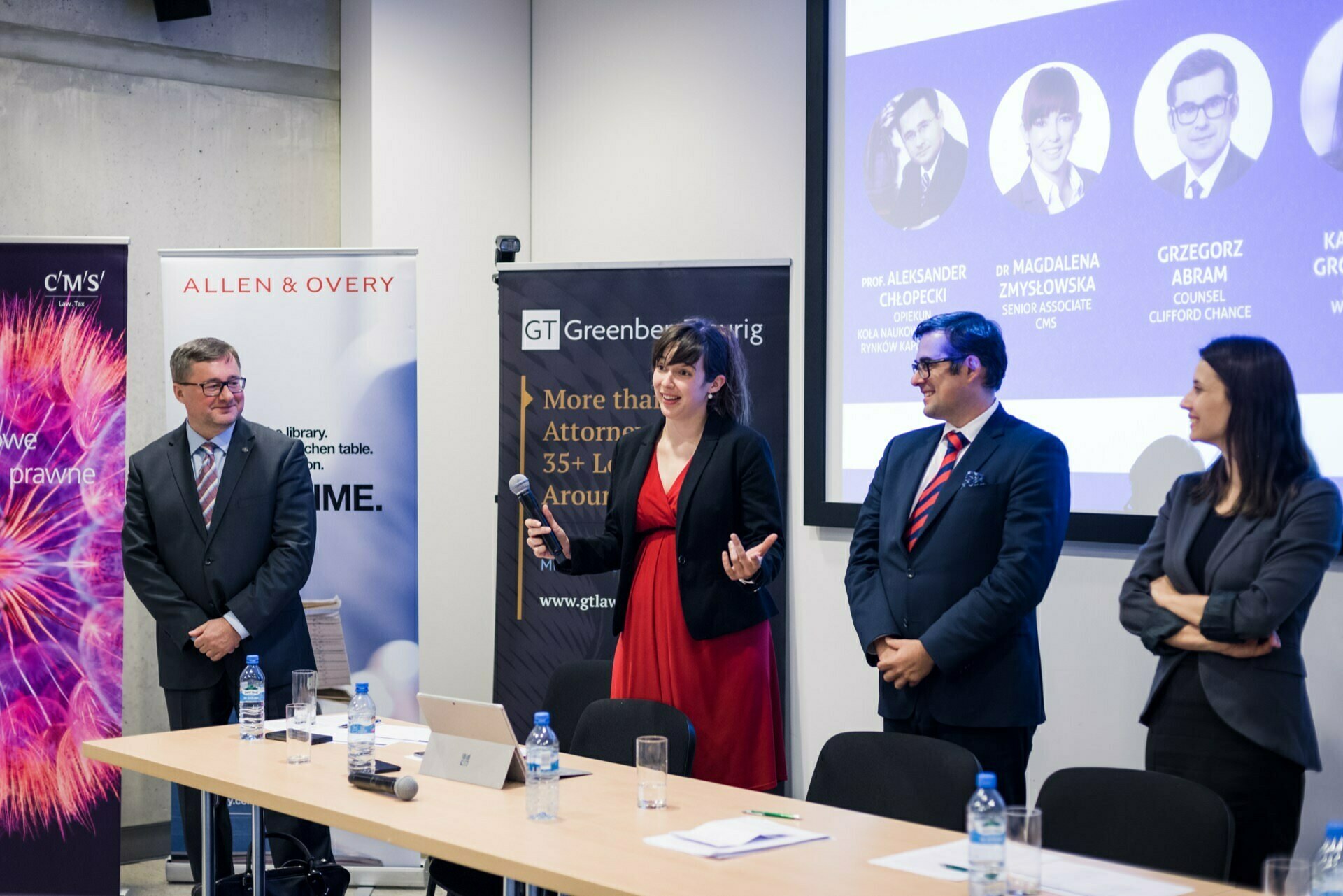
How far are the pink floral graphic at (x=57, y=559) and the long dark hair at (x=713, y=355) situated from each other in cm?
213

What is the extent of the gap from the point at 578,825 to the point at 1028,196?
2739mm

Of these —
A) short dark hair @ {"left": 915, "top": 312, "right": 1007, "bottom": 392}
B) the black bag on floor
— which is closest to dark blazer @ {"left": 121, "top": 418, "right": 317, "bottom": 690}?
the black bag on floor

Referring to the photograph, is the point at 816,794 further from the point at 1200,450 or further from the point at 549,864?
the point at 1200,450

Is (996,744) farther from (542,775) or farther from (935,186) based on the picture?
(935,186)

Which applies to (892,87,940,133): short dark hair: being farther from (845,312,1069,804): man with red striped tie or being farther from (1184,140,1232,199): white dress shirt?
(845,312,1069,804): man with red striped tie

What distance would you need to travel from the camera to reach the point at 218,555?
4.43 metres

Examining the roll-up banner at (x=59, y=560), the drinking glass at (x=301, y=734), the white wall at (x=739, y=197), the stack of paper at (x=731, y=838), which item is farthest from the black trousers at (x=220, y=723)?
the stack of paper at (x=731, y=838)

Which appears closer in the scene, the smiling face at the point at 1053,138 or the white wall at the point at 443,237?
the smiling face at the point at 1053,138

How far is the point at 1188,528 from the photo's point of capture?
309 cm

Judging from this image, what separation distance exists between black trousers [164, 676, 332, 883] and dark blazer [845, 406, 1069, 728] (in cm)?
202

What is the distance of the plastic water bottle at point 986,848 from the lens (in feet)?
6.50

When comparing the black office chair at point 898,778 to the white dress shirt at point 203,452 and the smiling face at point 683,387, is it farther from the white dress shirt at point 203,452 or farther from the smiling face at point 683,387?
the white dress shirt at point 203,452

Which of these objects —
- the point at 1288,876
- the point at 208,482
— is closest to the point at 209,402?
the point at 208,482

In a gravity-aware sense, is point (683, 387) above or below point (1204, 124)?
below
